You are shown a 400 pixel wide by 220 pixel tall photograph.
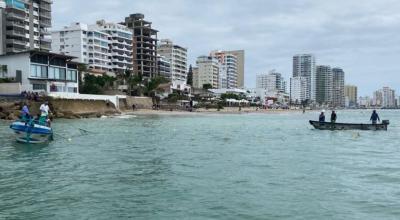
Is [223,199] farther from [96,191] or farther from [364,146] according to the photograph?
[364,146]

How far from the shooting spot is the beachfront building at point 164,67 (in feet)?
596

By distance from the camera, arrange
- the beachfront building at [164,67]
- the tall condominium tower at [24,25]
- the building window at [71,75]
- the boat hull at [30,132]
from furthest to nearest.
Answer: the beachfront building at [164,67]
the tall condominium tower at [24,25]
the building window at [71,75]
the boat hull at [30,132]

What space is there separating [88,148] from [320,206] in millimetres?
19072

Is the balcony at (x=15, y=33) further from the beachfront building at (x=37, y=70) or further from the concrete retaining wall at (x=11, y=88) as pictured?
the concrete retaining wall at (x=11, y=88)

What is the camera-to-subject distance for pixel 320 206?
14.3 m

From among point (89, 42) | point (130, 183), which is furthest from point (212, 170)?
point (89, 42)

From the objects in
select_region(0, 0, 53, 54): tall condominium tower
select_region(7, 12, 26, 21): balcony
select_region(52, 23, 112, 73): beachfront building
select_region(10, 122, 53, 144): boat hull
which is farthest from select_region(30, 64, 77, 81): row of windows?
select_region(52, 23, 112, 73): beachfront building

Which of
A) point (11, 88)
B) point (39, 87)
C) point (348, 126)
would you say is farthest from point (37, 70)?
point (348, 126)

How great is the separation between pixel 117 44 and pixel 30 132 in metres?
124

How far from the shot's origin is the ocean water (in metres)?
13.7

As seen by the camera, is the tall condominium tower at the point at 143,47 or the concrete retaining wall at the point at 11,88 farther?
the tall condominium tower at the point at 143,47

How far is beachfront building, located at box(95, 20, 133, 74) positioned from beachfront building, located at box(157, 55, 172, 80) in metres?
26.2

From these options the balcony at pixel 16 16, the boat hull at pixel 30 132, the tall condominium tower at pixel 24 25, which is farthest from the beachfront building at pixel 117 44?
the boat hull at pixel 30 132

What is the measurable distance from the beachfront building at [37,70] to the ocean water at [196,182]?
162 feet
